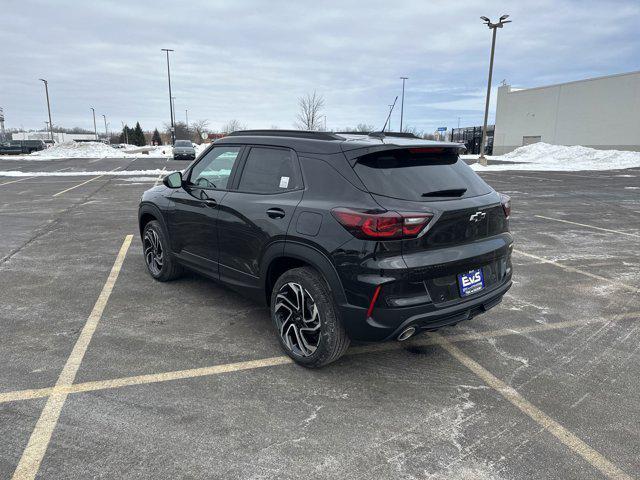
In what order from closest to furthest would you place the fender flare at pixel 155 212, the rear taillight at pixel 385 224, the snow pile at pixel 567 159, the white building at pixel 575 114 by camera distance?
the rear taillight at pixel 385 224
the fender flare at pixel 155 212
the snow pile at pixel 567 159
the white building at pixel 575 114

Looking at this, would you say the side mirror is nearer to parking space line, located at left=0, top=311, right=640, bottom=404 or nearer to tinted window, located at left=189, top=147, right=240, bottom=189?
tinted window, located at left=189, top=147, right=240, bottom=189

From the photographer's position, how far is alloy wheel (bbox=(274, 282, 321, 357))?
3.37 metres

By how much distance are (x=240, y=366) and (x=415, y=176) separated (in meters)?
1.92

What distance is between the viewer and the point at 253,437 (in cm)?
269

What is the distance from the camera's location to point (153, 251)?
5555 millimetres

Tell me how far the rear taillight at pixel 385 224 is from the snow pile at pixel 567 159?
25973mm

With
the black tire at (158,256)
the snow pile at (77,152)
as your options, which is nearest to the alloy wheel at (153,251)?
the black tire at (158,256)

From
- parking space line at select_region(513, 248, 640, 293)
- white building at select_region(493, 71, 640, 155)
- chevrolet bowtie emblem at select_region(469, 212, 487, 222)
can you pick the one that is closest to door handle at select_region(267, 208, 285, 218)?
chevrolet bowtie emblem at select_region(469, 212, 487, 222)

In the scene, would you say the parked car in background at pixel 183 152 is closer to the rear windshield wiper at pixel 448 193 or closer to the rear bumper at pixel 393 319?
the rear windshield wiper at pixel 448 193

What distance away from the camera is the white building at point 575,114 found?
122ft

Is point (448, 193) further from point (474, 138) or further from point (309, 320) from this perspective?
point (474, 138)

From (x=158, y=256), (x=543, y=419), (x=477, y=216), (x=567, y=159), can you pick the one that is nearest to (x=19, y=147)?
(x=567, y=159)

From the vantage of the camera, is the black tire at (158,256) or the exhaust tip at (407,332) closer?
the exhaust tip at (407,332)

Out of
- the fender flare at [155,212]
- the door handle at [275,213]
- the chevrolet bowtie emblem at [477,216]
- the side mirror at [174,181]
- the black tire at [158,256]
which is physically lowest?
the black tire at [158,256]
